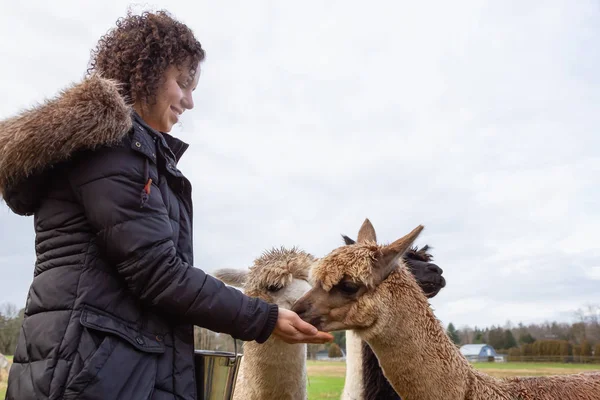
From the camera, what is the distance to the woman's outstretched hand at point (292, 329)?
2514mm

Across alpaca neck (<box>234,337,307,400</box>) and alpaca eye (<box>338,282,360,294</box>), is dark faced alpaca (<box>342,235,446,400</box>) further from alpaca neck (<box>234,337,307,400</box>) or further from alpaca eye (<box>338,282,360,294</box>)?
alpaca eye (<box>338,282,360,294</box>)

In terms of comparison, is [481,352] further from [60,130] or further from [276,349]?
[60,130]

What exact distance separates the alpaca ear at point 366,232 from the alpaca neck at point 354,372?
0.96 m

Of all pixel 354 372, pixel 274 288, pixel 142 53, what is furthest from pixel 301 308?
pixel 354 372

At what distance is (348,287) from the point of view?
3.27 m

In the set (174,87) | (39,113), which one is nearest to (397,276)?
(174,87)

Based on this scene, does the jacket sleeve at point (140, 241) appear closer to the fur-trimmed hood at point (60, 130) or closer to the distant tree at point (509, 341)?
the fur-trimmed hood at point (60, 130)

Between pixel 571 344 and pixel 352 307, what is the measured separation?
39709mm

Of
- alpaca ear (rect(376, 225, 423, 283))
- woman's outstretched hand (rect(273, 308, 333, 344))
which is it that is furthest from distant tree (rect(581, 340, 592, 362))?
woman's outstretched hand (rect(273, 308, 333, 344))

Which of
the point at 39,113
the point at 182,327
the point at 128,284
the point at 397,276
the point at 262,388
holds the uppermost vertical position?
the point at 39,113

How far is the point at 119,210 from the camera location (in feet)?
6.64

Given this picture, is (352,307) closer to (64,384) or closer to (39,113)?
(64,384)

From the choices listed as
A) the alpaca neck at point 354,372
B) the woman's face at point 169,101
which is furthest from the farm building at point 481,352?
the woman's face at point 169,101

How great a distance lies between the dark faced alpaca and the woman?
2.74 meters
